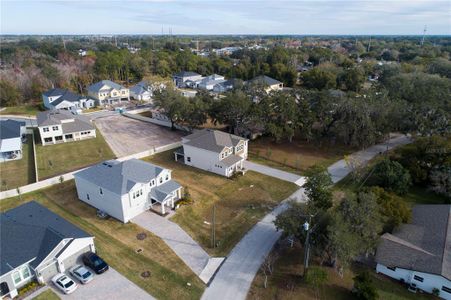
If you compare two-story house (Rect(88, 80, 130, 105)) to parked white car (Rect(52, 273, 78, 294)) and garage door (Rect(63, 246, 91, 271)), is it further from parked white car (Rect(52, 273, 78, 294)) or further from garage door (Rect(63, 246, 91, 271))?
parked white car (Rect(52, 273, 78, 294))

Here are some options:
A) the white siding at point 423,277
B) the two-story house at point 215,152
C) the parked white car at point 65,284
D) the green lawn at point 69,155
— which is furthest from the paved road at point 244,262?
the green lawn at point 69,155

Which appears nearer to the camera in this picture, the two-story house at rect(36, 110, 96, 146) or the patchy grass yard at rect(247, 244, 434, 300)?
the patchy grass yard at rect(247, 244, 434, 300)

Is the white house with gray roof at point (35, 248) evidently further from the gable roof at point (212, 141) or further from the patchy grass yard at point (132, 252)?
the gable roof at point (212, 141)

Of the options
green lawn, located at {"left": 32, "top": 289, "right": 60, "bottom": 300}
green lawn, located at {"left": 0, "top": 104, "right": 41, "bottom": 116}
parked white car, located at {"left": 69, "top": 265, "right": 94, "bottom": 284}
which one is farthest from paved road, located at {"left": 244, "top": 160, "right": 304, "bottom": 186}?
green lawn, located at {"left": 0, "top": 104, "right": 41, "bottom": 116}

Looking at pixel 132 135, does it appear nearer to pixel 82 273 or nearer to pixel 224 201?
pixel 224 201

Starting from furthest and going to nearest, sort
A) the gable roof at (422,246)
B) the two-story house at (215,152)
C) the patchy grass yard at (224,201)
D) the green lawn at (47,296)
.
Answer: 1. the two-story house at (215,152)
2. the patchy grass yard at (224,201)
3. the gable roof at (422,246)
4. the green lawn at (47,296)

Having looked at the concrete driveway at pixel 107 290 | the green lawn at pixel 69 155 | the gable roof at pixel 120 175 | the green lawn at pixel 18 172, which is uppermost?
the gable roof at pixel 120 175

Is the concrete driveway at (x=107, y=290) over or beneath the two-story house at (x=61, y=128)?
beneath

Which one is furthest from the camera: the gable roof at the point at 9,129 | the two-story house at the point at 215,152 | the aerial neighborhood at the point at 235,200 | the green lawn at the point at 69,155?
the gable roof at the point at 9,129
